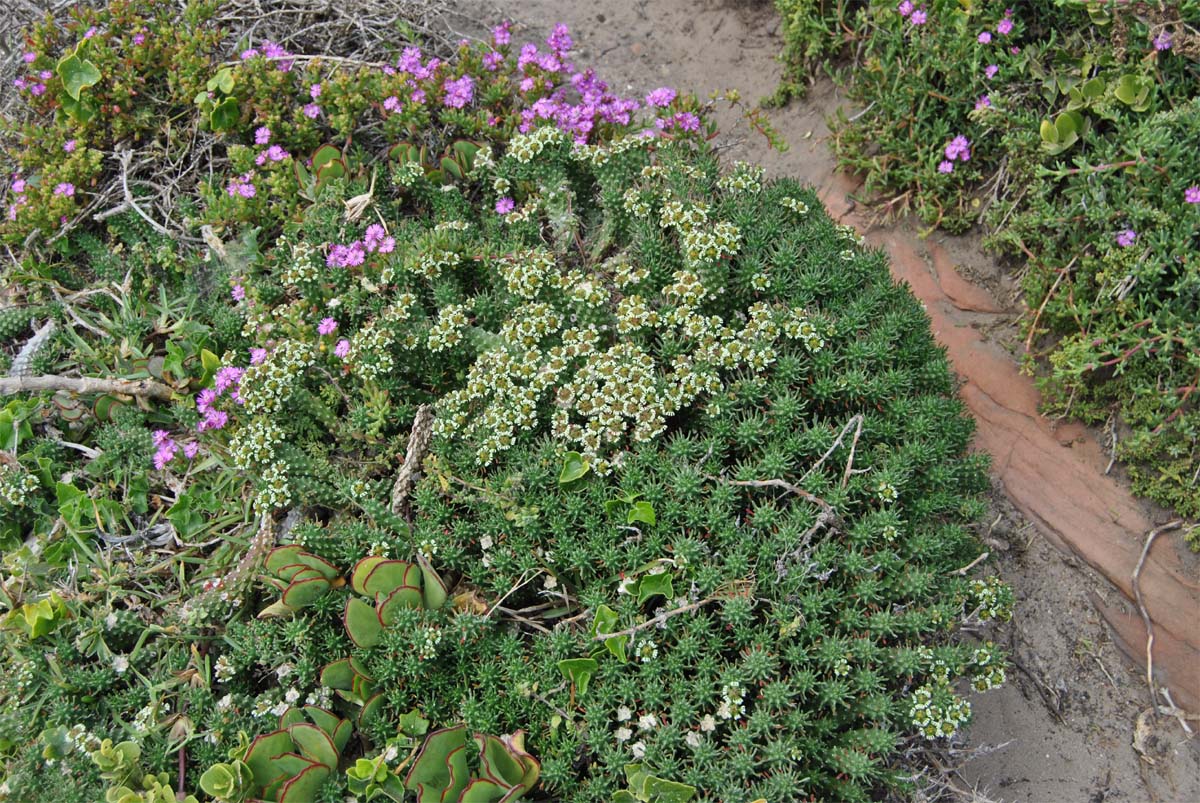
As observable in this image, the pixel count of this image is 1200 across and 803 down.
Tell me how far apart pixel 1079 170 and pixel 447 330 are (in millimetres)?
3055

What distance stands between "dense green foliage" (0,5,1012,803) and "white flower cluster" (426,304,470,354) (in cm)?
1

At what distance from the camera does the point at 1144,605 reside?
391cm

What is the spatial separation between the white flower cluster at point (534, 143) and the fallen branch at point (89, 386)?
197 centimetres

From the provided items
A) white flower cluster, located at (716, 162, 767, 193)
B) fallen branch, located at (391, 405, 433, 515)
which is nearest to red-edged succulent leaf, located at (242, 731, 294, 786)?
fallen branch, located at (391, 405, 433, 515)

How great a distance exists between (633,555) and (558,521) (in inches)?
12.1

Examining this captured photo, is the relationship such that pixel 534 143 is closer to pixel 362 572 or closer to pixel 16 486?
pixel 362 572

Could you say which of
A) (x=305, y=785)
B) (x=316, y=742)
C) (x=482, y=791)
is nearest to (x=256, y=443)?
(x=316, y=742)

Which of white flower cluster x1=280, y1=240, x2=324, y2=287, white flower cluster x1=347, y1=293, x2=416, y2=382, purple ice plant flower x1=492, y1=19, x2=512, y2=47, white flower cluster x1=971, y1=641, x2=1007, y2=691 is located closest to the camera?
white flower cluster x1=971, y1=641, x2=1007, y2=691

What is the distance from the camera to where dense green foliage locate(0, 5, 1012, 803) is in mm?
2928

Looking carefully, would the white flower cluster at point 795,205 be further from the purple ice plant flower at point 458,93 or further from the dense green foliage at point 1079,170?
the purple ice plant flower at point 458,93

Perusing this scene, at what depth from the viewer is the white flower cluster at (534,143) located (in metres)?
4.23

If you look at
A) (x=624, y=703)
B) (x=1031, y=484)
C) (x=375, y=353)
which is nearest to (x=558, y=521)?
(x=624, y=703)

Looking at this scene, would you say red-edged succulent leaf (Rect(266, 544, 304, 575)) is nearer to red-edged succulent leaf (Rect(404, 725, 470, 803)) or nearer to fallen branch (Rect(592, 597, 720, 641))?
red-edged succulent leaf (Rect(404, 725, 470, 803))

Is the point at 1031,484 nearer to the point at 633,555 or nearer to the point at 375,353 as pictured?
the point at 633,555
